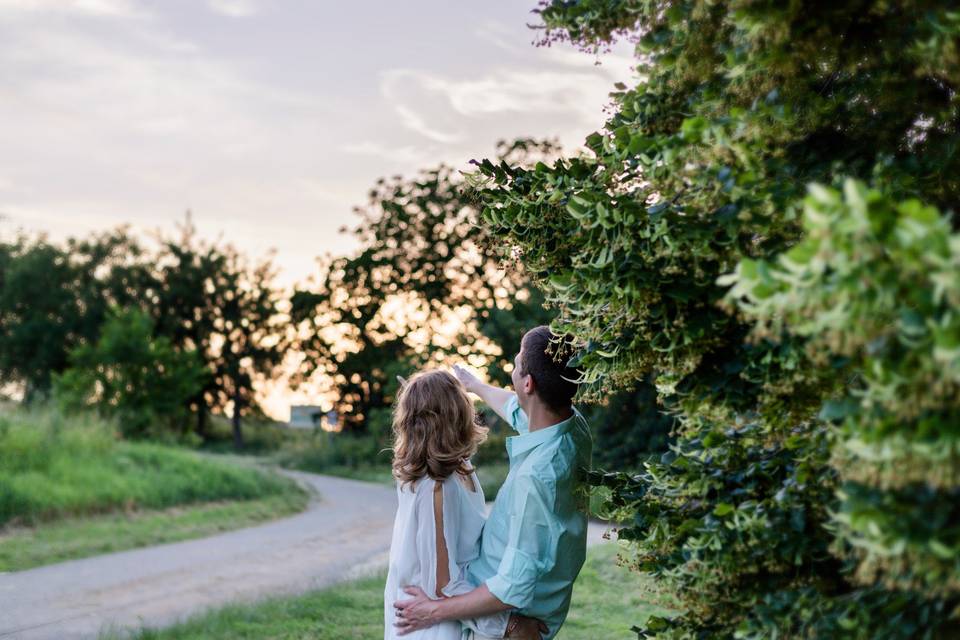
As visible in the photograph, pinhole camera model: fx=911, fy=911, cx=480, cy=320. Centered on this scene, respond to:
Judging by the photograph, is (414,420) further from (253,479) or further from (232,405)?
(232,405)

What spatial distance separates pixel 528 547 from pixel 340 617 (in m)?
5.23

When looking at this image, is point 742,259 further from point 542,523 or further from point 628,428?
point 628,428

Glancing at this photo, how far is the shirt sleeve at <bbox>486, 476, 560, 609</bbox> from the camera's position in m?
3.70

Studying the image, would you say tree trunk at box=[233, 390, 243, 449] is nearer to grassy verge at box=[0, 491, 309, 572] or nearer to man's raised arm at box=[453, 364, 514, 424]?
grassy verge at box=[0, 491, 309, 572]

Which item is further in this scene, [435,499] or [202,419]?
[202,419]

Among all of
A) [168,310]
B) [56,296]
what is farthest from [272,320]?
[56,296]

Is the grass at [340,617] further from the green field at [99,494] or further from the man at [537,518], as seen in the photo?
the green field at [99,494]

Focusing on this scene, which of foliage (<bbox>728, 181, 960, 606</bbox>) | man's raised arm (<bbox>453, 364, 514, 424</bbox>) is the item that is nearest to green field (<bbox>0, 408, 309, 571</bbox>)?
man's raised arm (<bbox>453, 364, 514, 424</bbox>)

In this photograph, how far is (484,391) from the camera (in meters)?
4.81

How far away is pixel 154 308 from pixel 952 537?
51671 mm

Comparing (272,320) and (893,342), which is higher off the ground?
(272,320)

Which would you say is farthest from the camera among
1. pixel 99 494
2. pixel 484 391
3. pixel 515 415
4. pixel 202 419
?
pixel 202 419

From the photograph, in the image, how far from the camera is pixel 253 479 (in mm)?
20375

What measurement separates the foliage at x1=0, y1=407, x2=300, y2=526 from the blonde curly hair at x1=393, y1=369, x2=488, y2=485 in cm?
1113
